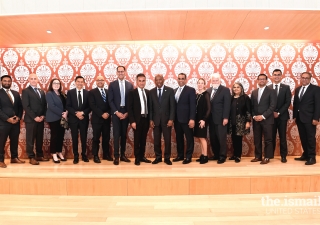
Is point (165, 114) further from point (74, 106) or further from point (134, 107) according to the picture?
point (74, 106)

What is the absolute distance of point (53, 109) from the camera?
4.63 metres

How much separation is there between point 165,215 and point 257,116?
2.49 metres

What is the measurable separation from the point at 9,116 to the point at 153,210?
311 centimetres

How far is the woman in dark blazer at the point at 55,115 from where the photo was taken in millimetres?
4648

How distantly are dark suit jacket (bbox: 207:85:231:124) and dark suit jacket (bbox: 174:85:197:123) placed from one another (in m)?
0.39

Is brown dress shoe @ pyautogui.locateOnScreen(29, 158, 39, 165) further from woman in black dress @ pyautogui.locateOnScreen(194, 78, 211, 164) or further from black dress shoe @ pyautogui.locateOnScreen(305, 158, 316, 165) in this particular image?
black dress shoe @ pyautogui.locateOnScreen(305, 158, 316, 165)

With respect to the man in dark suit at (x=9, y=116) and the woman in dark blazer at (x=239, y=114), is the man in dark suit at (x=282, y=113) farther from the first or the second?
the man in dark suit at (x=9, y=116)

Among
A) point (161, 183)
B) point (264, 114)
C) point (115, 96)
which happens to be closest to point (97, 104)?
point (115, 96)

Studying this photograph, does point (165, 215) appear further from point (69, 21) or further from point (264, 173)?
point (69, 21)

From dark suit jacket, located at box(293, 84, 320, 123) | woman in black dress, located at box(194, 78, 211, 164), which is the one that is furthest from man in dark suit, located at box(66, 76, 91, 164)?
dark suit jacket, located at box(293, 84, 320, 123)

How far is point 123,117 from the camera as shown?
14.6 ft

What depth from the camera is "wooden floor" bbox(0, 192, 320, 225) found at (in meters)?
2.80

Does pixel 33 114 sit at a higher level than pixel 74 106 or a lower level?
lower

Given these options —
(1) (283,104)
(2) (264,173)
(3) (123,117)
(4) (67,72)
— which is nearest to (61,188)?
(3) (123,117)
